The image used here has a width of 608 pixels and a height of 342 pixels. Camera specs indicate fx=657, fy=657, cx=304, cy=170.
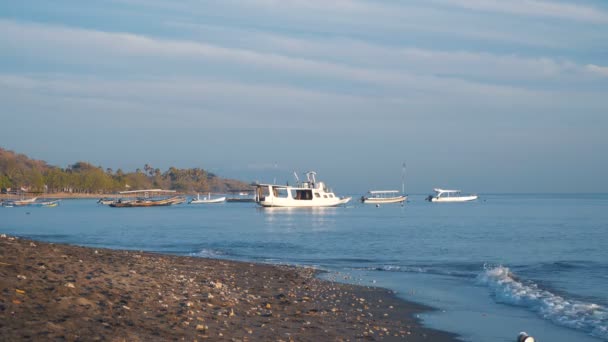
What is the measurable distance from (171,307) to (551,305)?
915 centimetres

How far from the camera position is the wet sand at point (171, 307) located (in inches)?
347

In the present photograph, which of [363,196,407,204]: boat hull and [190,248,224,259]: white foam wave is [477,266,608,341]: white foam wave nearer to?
[190,248,224,259]: white foam wave

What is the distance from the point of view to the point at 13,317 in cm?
845

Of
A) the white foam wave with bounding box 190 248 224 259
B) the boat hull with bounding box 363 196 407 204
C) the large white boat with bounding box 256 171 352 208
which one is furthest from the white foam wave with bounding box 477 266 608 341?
the boat hull with bounding box 363 196 407 204

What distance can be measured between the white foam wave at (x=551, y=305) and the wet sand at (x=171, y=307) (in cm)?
287

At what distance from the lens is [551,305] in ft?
50.5

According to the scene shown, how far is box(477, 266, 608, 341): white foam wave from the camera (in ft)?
43.7

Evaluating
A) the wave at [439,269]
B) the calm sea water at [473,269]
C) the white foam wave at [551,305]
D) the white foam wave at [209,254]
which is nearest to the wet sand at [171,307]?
the calm sea water at [473,269]

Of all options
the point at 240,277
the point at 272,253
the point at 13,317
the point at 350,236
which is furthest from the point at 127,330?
the point at 350,236

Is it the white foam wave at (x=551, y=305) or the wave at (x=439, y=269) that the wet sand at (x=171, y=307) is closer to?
the white foam wave at (x=551, y=305)

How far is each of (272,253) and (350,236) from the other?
1319cm

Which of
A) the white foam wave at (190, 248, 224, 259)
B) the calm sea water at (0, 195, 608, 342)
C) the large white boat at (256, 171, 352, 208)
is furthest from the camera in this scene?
the large white boat at (256, 171, 352, 208)

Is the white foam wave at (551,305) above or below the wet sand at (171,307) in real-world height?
below

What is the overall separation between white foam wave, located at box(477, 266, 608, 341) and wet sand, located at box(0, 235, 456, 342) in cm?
287
